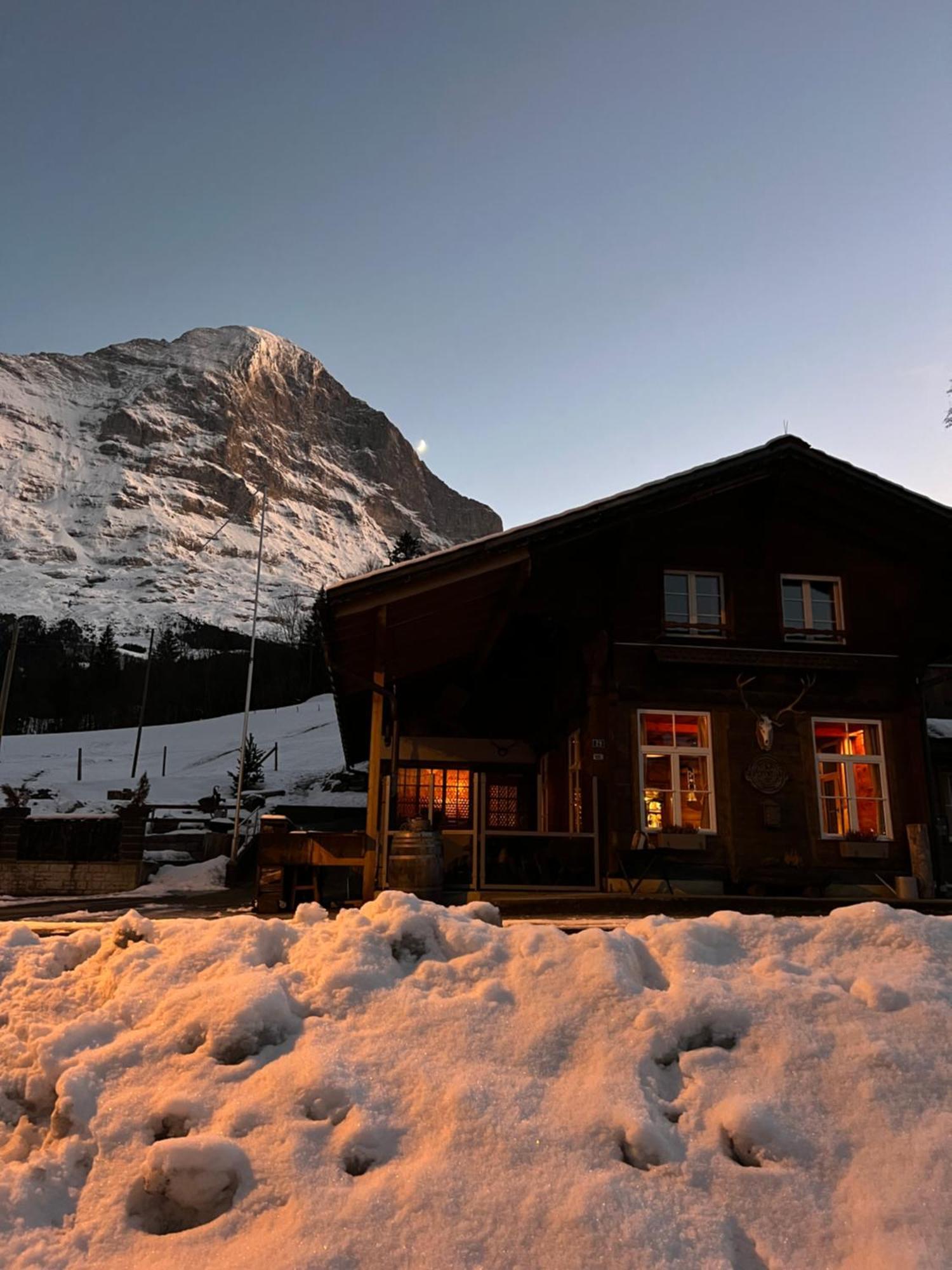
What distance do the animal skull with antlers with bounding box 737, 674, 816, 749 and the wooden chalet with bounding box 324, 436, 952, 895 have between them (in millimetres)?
32

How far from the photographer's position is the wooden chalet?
1268 centimetres

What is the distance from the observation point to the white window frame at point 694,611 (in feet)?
45.4

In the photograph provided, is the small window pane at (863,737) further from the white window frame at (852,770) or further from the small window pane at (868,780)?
the small window pane at (868,780)

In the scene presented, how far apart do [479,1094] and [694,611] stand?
1141cm

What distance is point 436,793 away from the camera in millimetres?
18953

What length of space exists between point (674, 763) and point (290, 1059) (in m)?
10.2

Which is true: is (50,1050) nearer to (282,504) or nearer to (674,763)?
(674,763)

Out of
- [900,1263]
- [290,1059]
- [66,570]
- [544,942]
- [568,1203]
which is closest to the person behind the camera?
→ [900,1263]

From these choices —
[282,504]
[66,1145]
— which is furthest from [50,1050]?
[282,504]

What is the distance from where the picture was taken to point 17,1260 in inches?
117

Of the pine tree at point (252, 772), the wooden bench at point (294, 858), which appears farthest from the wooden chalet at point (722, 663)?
the pine tree at point (252, 772)

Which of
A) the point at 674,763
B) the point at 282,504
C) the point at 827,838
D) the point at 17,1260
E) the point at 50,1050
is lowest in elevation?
the point at 17,1260

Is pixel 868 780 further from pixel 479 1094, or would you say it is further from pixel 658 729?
pixel 479 1094

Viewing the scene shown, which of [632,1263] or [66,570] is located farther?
[66,570]
